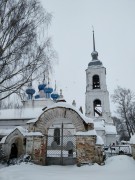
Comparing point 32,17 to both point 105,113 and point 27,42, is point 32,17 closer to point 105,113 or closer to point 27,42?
point 27,42

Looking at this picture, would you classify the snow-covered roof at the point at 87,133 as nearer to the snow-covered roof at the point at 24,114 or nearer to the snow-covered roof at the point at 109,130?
the snow-covered roof at the point at 24,114

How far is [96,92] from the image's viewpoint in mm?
27578

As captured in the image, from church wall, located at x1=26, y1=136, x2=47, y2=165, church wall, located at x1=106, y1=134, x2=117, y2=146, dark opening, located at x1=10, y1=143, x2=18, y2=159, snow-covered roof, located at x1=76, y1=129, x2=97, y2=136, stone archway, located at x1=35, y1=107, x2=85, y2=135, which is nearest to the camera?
snow-covered roof, located at x1=76, y1=129, x2=97, y2=136

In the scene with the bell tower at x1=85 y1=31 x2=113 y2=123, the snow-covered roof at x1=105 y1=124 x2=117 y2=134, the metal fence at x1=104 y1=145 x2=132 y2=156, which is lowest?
the metal fence at x1=104 y1=145 x2=132 y2=156

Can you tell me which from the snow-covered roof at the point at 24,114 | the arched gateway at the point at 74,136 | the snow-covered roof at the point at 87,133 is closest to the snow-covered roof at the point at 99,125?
the snow-covered roof at the point at 24,114

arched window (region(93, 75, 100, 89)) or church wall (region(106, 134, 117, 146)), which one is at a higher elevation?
arched window (region(93, 75, 100, 89))

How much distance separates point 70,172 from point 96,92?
65.5 ft

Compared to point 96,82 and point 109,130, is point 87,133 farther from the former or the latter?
point 96,82

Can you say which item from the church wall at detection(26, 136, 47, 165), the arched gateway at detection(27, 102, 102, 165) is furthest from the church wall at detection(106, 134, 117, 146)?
the church wall at detection(26, 136, 47, 165)

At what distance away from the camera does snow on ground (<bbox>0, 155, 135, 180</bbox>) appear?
717 centimetres

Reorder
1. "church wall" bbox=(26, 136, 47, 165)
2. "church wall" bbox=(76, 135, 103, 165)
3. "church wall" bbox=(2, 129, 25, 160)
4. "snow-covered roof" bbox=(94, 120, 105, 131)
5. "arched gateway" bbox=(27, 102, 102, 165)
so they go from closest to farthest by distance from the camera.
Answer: "church wall" bbox=(76, 135, 103, 165)
"arched gateway" bbox=(27, 102, 102, 165)
"church wall" bbox=(26, 136, 47, 165)
"church wall" bbox=(2, 129, 25, 160)
"snow-covered roof" bbox=(94, 120, 105, 131)

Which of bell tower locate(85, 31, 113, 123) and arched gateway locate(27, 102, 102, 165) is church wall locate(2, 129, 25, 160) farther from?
bell tower locate(85, 31, 113, 123)

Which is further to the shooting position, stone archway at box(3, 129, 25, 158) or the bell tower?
the bell tower

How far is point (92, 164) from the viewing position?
9.65 m
